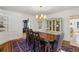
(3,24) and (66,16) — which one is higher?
(66,16)

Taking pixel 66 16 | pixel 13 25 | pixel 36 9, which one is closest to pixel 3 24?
pixel 13 25

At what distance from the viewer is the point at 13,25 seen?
261 centimetres

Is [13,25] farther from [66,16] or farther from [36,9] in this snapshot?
[66,16]

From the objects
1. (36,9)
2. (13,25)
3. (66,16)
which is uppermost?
(36,9)

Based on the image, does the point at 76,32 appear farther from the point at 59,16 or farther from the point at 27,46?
the point at 27,46

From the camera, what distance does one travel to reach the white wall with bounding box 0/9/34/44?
102 inches

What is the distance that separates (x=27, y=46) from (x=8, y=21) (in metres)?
→ 0.58

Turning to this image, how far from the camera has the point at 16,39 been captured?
260cm

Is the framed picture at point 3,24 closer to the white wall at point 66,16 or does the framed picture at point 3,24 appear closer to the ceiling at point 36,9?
the ceiling at point 36,9

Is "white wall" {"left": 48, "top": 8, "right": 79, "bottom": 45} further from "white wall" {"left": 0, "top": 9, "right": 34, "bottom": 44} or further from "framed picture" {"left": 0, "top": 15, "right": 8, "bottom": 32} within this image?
"framed picture" {"left": 0, "top": 15, "right": 8, "bottom": 32}

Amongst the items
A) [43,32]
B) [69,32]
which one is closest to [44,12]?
[43,32]

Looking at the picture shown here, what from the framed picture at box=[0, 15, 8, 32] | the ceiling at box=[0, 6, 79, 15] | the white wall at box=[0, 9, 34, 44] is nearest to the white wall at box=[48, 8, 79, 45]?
the ceiling at box=[0, 6, 79, 15]
